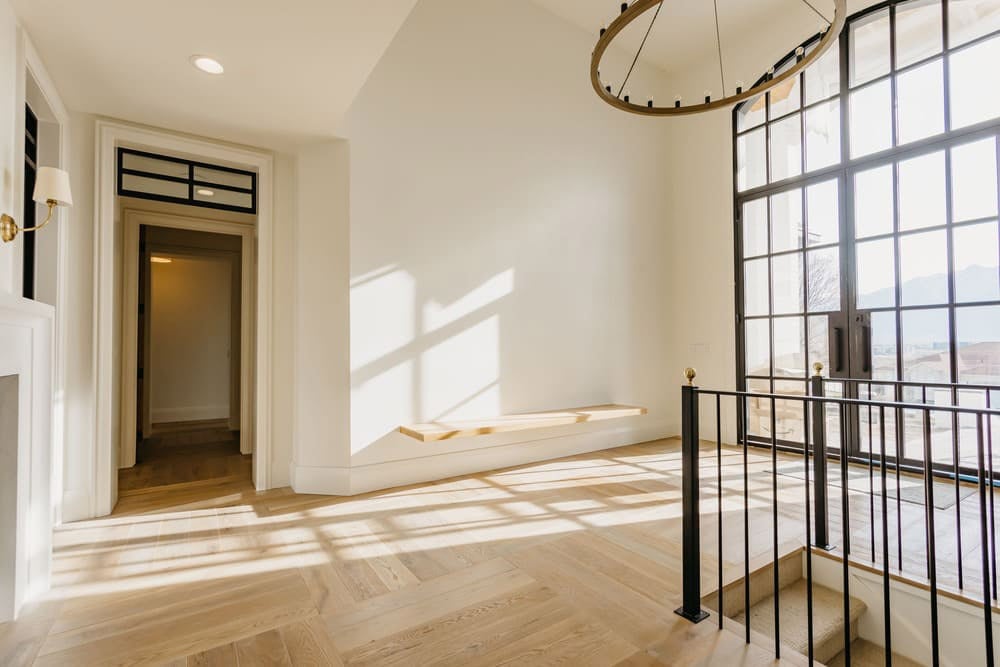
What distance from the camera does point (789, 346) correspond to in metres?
4.57

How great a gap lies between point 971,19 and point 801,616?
14.8 ft

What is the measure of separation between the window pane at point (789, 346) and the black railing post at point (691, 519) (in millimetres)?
3237

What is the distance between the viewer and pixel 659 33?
199 inches

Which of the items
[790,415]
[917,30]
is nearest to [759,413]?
[790,415]

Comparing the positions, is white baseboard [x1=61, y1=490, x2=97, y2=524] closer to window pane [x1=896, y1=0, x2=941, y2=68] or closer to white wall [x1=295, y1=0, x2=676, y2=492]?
white wall [x1=295, y1=0, x2=676, y2=492]

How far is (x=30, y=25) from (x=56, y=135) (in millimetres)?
828

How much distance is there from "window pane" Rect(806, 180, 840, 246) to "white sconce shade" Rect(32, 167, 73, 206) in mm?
5450

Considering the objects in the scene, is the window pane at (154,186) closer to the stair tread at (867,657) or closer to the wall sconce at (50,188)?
the wall sconce at (50,188)

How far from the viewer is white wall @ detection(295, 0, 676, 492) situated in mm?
3502

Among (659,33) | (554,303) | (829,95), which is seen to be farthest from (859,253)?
(659,33)

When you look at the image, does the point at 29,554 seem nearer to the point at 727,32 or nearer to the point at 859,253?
the point at 859,253

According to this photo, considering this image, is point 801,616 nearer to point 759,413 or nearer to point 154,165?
point 759,413

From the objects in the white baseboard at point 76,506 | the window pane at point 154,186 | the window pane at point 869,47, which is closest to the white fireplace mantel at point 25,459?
the white baseboard at point 76,506

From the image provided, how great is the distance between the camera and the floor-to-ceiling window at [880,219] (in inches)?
140
